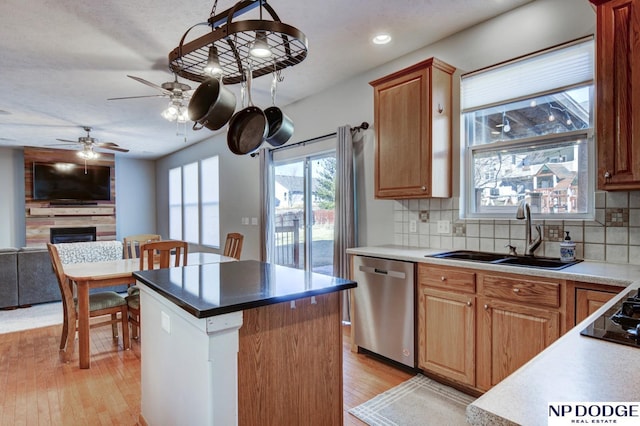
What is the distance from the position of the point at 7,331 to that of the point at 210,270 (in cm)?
339

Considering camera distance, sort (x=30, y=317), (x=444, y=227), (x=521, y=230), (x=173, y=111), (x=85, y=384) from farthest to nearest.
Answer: (x=30, y=317) < (x=173, y=111) < (x=444, y=227) < (x=85, y=384) < (x=521, y=230)

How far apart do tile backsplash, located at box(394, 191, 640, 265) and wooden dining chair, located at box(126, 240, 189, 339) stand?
6.57 feet

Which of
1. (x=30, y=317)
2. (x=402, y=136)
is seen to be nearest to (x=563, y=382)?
(x=402, y=136)

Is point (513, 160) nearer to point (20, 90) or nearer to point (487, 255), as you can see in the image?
point (487, 255)

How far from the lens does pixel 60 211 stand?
7.85 m

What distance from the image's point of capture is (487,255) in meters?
2.76

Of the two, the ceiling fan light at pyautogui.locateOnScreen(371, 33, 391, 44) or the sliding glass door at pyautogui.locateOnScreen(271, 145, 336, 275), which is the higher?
the ceiling fan light at pyautogui.locateOnScreen(371, 33, 391, 44)

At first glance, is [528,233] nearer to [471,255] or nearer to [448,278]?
[471,255]

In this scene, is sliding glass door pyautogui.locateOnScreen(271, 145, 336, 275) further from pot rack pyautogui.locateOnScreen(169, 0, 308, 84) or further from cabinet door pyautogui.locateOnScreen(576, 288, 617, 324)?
cabinet door pyautogui.locateOnScreen(576, 288, 617, 324)

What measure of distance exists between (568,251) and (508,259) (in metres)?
0.35

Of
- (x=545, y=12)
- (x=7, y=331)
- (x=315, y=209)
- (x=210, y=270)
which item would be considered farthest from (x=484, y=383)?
(x=7, y=331)

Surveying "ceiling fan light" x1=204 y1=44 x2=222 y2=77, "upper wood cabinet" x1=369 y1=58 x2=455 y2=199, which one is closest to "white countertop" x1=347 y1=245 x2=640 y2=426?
"ceiling fan light" x1=204 y1=44 x2=222 y2=77

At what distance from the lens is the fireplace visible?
777 centimetres

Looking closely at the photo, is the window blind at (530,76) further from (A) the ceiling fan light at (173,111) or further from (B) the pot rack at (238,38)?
(A) the ceiling fan light at (173,111)
